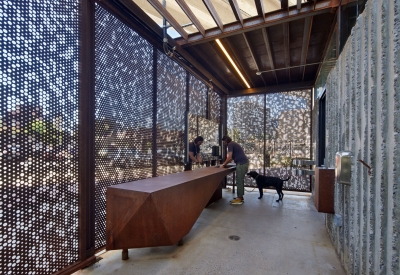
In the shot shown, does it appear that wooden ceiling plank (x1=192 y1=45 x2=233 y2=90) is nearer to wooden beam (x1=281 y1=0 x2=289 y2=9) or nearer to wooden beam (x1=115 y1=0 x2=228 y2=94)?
wooden beam (x1=115 y1=0 x2=228 y2=94)

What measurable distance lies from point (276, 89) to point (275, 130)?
134 cm

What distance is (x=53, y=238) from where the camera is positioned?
6.18ft

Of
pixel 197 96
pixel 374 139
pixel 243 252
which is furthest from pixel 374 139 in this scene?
pixel 197 96

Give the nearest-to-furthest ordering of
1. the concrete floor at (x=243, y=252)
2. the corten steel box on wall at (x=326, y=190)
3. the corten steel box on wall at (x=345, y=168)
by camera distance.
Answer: the corten steel box on wall at (x=345, y=168) < the concrete floor at (x=243, y=252) < the corten steel box on wall at (x=326, y=190)

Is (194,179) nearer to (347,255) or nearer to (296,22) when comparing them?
(347,255)

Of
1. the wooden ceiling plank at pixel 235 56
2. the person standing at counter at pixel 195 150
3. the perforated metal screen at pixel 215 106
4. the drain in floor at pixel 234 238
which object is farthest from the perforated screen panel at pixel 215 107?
the drain in floor at pixel 234 238

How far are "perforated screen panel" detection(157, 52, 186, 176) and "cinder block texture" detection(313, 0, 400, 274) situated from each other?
2.69m

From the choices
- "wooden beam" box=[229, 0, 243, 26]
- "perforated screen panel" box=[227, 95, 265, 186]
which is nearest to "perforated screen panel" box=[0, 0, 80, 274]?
"wooden beam" box=[229, 0, 243, 26]

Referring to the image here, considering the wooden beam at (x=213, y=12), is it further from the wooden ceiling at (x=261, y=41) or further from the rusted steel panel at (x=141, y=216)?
the rusted steel panel at (x=141, y=216)

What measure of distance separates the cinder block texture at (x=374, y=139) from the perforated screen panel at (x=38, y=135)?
265 cm

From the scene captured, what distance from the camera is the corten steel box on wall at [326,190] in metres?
2.35

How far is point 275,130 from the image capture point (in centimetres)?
623

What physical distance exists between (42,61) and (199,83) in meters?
3.70

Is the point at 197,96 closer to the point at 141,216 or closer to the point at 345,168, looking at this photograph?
the point at 141,216
